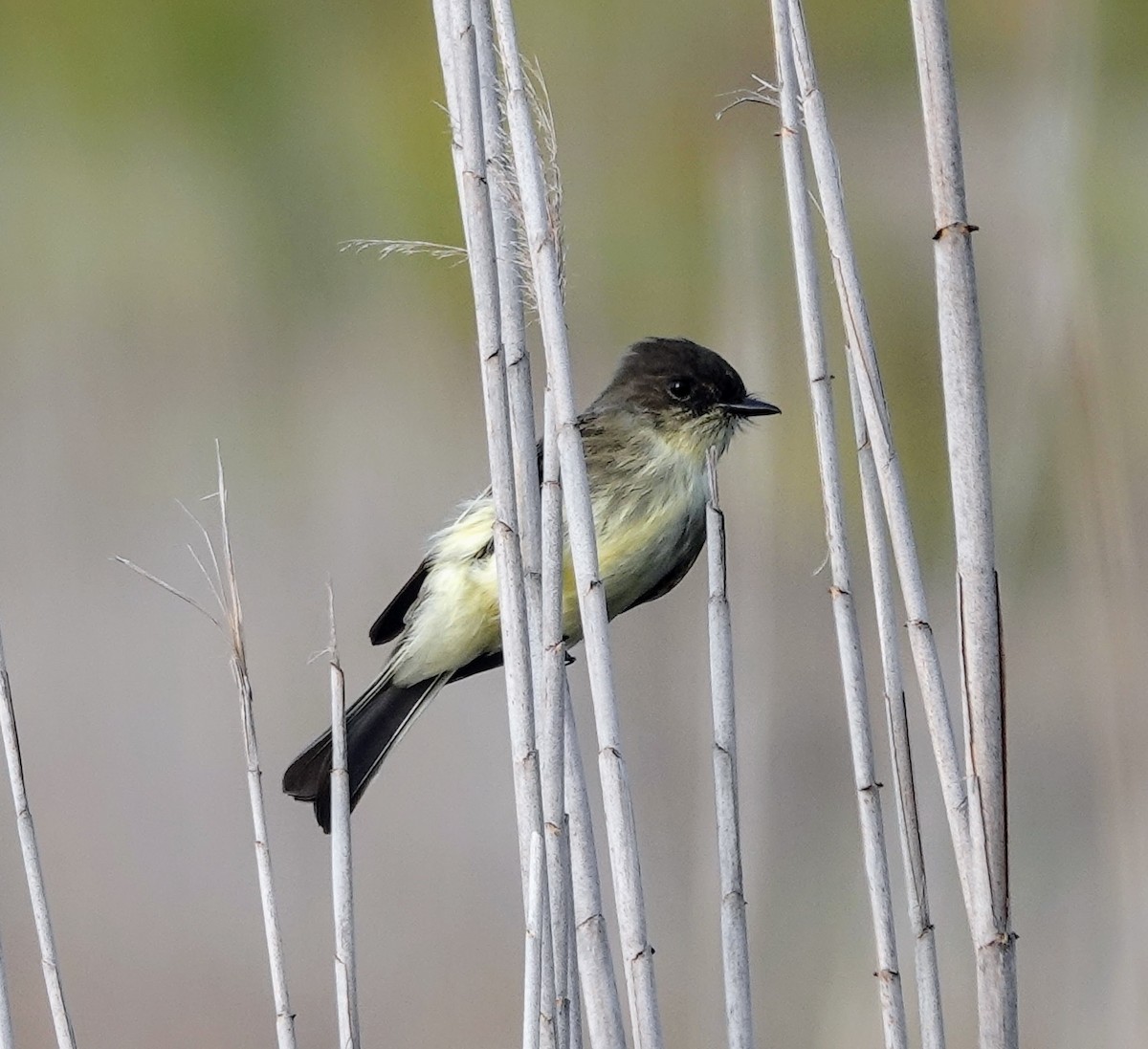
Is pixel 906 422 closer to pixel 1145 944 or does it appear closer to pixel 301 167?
pixel 1145 944

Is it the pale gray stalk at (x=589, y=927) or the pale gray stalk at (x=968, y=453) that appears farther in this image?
the pale gray stalk at (x=589, y=927)

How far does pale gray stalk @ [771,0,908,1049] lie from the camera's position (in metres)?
1.37

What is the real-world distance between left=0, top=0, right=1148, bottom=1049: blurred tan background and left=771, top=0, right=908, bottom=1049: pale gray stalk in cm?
146

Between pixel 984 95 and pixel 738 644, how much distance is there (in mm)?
2174

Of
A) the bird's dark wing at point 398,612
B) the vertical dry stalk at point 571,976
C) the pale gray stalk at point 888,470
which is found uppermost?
the pale gray stalk at point 888,470

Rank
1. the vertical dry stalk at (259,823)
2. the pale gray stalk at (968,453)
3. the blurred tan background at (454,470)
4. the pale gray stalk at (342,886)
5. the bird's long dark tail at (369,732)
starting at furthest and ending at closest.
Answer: the blurred tan background at (454,470), the bird's long dark tail at (369,732), the pale gray stalk at (342,886), the vertical dry stalk at (259,823), the pale gray stalk at (968,453)

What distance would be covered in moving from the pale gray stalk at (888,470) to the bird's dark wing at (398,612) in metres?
1.50

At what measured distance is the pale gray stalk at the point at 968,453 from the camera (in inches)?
40.2

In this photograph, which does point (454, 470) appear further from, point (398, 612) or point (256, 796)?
point (256, 796)

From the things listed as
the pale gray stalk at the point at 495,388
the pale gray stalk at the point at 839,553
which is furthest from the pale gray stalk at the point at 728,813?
the pale gray stalk at the point at 495,388

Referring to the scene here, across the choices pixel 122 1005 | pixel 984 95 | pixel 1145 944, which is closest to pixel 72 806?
pixel 122 1005

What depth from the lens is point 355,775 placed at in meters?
2.45

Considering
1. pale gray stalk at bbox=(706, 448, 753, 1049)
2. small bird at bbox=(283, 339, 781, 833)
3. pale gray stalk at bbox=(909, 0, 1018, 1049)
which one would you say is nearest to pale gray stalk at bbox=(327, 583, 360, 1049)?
pale gray stalk at bbox=(706, 448, 753, 1049)

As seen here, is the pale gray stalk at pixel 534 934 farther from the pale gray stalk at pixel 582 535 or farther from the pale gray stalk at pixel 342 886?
the pale gray stalk at pixel 342 886
